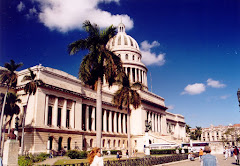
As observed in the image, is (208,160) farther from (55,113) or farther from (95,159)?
(55,113)

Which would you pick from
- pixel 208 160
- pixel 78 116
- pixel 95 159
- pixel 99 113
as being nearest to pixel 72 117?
pixel 78 116

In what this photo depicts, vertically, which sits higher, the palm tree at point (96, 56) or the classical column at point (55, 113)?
the palm tree at point (96, 56)

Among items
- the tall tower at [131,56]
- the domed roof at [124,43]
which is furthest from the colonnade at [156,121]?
the domed roof at [124,43]

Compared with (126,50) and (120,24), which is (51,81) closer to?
(126,50)

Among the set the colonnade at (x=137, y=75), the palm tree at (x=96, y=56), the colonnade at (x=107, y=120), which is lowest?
the colonnade at (x=107, y=120)

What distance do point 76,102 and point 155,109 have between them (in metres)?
36.2

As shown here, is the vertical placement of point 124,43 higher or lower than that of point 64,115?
higher

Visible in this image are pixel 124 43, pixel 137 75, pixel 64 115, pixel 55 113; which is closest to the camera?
pixel 55 113

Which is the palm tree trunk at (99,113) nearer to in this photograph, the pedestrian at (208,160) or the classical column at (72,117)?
the pedestrian at (208,160)

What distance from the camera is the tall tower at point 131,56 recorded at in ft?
299

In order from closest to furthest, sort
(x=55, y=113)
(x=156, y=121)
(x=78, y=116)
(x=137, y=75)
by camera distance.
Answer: (x=55, y=113) → (x=78, y=116) → (x=156, y=121) → (x=137, y=75)

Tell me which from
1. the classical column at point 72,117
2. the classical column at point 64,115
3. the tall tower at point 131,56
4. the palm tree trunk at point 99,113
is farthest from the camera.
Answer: the tall tower at point 131,56

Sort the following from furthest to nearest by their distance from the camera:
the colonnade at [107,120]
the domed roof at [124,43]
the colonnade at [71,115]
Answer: the domed roof at [124,43] < the colonnade at [107,120] < the colonnade at [71,115]

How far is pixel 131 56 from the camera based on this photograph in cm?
9544
